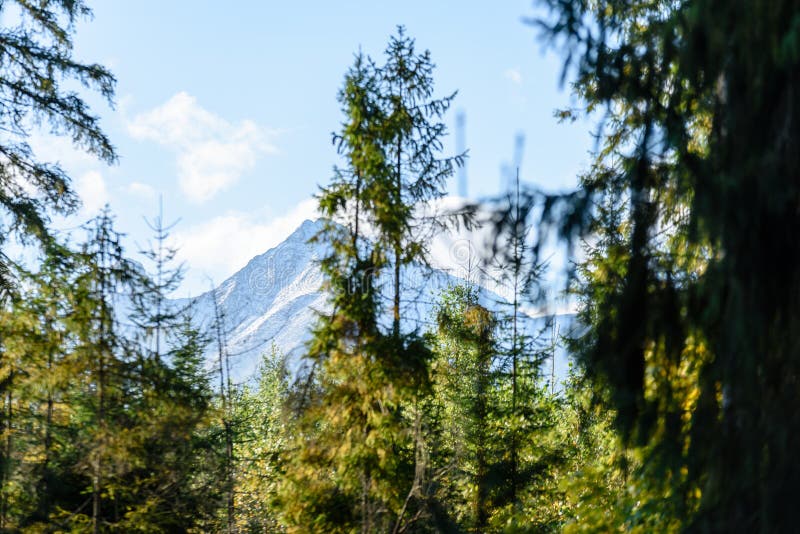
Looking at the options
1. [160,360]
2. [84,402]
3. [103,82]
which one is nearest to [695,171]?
[160,360]

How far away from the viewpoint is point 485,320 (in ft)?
44.8

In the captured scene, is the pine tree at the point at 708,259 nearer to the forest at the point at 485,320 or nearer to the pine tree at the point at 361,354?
the forest at the point at 485,320

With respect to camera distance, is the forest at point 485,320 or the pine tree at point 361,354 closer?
the forest at point 485,320

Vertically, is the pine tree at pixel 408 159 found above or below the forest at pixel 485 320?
above

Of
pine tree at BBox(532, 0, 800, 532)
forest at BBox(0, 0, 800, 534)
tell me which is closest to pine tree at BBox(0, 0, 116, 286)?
forest at BBox(0, 0, 800, 534)

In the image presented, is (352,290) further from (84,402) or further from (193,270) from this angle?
(84,402)

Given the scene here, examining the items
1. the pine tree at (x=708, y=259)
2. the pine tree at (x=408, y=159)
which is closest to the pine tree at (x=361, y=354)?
the pine tree at (x=408, y=159)

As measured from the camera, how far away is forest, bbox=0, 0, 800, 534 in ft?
11.4

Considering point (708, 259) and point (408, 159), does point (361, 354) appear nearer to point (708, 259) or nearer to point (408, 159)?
point (408, 159)

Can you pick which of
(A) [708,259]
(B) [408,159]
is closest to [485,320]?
(B) [408,159]

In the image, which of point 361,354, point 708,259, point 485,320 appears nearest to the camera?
point 708,259

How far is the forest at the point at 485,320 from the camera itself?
3465 millimetres

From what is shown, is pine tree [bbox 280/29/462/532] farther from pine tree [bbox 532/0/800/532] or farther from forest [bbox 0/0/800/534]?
pine tree [bbox 532/0/800/532]

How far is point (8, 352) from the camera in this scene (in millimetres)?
8562
